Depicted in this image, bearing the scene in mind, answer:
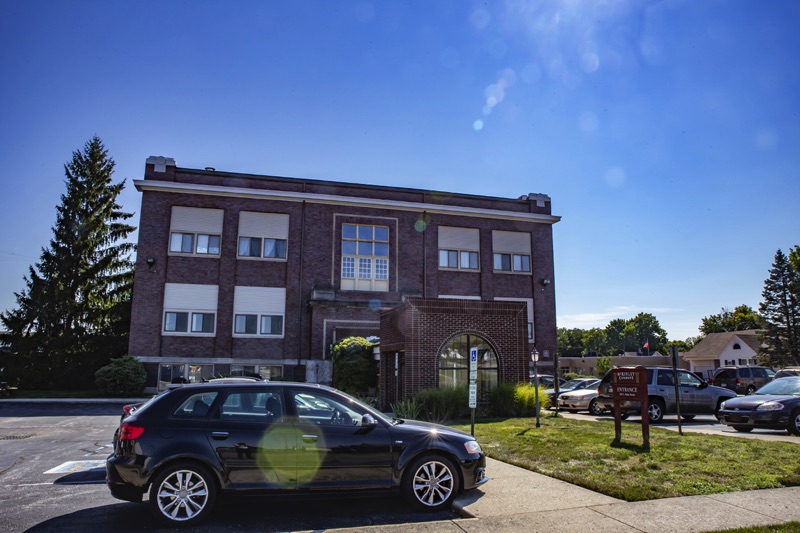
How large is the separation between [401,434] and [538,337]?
3158 centimetres

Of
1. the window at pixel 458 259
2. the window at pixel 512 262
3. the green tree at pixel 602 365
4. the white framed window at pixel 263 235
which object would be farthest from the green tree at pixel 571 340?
the white framed window at pixel 263 235

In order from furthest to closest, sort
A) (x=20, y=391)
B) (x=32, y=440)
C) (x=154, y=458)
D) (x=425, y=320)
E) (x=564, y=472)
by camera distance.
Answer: (x=20, y=391) < (x=425, y=320) < (x=32, y=440) < (x=564, y=472) < (x=154, y=458)

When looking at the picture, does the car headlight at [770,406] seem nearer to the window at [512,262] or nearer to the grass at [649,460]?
the grass at [649,460]

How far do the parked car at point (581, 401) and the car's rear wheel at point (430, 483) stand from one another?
15.5m

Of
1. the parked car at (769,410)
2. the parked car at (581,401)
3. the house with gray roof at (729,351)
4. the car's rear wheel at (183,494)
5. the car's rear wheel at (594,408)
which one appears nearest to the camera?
the car's rear wheel at (183,494)

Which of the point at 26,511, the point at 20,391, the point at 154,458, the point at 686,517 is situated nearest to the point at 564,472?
the point at 686,517

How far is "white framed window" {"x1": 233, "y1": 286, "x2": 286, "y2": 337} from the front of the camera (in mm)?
32469

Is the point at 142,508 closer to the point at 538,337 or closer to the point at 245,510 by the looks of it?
the point at 245,510

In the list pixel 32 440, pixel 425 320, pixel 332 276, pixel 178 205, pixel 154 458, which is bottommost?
pixel 32 440

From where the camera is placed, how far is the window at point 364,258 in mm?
34375

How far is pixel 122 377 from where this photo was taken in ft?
93.5

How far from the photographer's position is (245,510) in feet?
23.1

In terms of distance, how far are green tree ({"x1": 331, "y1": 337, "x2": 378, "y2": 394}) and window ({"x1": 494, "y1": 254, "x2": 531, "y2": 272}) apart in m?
15.5

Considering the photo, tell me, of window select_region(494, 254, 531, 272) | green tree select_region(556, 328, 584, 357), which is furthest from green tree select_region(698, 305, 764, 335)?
window select_region(494, 254, 531, 272)
